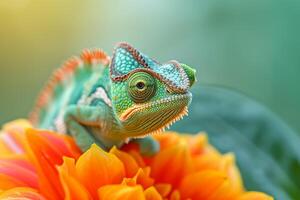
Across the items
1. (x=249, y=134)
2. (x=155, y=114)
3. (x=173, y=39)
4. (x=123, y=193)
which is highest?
(x=173, y=39)

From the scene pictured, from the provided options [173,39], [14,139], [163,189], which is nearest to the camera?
[163,189]

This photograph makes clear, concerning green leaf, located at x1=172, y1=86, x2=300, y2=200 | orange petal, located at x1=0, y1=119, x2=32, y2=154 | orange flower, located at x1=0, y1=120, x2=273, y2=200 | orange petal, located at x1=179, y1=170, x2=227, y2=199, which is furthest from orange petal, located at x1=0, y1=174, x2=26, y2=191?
green leaf, located at x1=172, y1=86, x2=300, y2=200

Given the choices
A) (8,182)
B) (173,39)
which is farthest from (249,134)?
(173,39)

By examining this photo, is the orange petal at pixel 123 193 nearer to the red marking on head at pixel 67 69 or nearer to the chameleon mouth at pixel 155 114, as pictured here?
the chameleon mouth at pixel 155 114

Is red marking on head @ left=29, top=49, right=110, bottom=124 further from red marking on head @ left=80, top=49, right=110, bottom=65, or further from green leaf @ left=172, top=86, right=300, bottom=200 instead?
green leaf @ left=172, top=86, right=300, bottom=200

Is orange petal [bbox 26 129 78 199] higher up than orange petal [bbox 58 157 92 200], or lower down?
higher up

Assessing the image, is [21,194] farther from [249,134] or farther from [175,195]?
[249,134]

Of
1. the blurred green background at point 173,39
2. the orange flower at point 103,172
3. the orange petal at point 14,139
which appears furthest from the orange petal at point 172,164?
the blurred green background at point 173,39

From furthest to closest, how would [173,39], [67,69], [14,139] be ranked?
1. [173,39]
2. [67,69]
3. [14,139]
